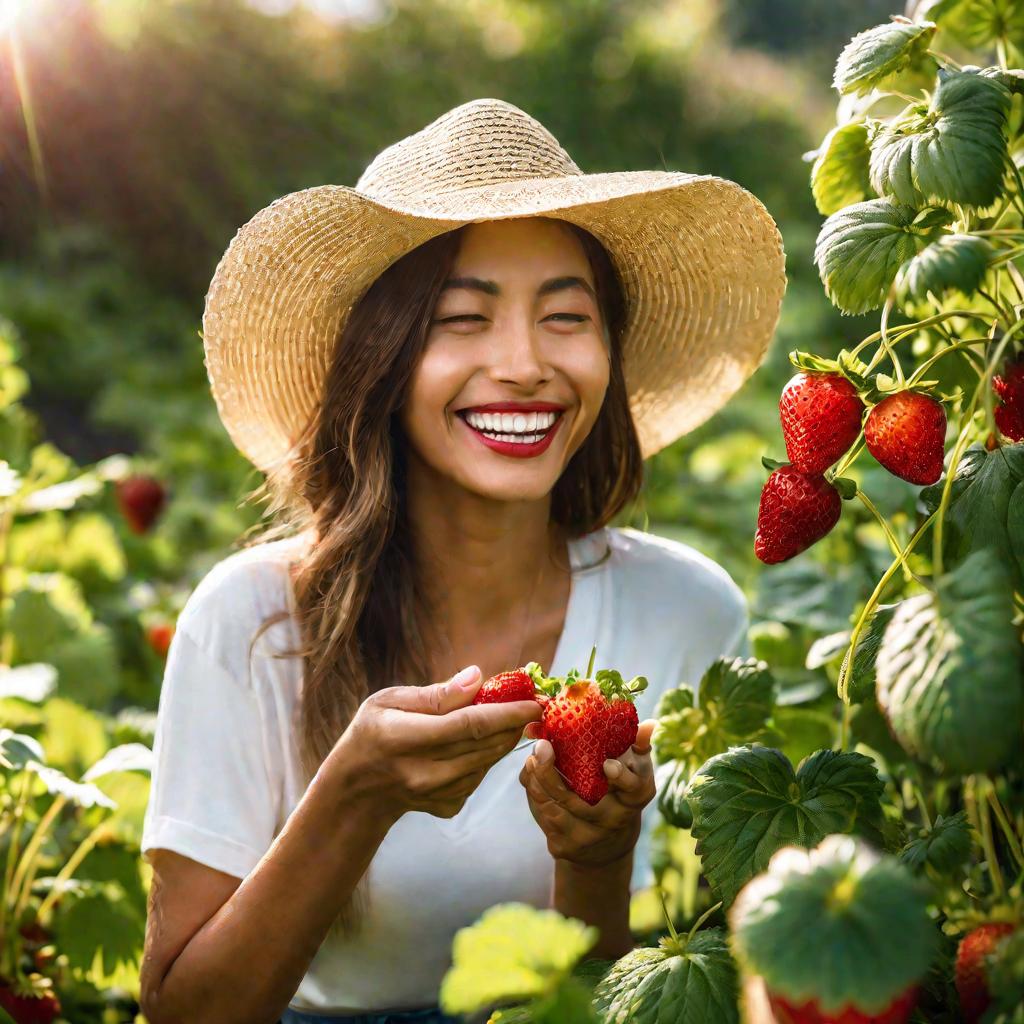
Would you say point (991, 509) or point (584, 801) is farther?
point (584, 801)

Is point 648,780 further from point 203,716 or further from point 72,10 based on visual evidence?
point 72,10

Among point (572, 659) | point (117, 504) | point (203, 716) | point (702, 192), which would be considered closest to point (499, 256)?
point (702, 192)

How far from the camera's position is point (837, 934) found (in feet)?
2.00

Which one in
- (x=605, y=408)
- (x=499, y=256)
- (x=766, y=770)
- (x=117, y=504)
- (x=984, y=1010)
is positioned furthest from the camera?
(x=117, y=504)

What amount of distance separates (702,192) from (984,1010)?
3.06 feet

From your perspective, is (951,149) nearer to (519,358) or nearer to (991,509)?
(991,509)

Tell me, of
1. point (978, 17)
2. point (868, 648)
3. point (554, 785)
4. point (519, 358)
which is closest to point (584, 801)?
point (554, 785)

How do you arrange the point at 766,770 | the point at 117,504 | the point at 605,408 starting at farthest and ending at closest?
the point at 117,504 < the point at 605,408 < the point at 766,770

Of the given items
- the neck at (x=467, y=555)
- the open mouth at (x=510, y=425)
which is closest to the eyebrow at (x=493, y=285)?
the open mouth at (x=510, y=425)

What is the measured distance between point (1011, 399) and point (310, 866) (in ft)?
2.58

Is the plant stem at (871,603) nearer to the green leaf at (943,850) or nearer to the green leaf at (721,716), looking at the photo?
the green leaf at (943,850)

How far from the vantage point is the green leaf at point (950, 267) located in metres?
0.74

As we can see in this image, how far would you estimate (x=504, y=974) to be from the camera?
662 mm

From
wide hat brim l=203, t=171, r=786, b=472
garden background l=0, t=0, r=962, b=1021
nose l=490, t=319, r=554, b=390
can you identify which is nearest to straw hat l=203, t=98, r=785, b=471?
wide hat brim l=203, t=171, r=786, b=472
